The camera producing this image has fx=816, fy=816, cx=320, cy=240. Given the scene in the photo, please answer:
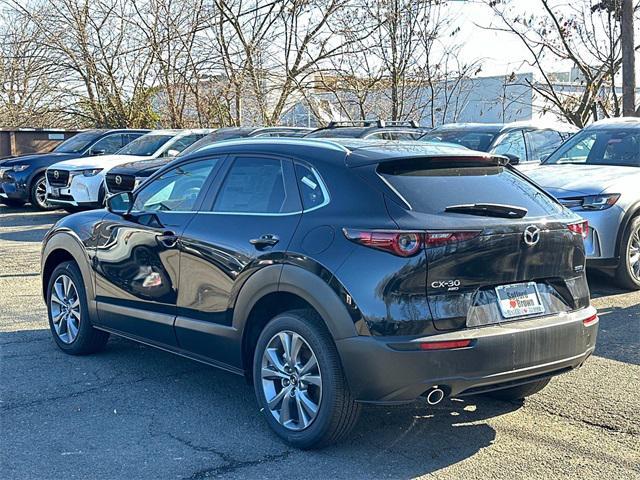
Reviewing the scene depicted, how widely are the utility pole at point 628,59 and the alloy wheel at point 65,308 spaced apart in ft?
33.9

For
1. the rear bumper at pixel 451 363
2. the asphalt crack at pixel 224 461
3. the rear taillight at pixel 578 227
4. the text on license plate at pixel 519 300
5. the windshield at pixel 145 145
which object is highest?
the windshield at pixel 145 145

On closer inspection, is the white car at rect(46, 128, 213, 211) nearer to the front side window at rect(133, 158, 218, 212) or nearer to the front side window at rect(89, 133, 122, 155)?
the front side window at rect(89, 133, 122, 155)

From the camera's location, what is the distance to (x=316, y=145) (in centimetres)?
509

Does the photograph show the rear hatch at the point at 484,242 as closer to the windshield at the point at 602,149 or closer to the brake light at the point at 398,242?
the brake light at the point at 398,242

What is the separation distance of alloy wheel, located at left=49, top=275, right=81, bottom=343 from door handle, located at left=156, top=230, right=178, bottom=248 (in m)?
1.34

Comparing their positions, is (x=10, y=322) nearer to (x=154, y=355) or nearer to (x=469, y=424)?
(x=154, y=355)

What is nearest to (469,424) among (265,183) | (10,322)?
(265,183)

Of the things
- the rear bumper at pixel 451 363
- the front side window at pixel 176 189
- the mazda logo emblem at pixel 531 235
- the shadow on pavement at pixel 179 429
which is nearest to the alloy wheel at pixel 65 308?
the shadow on pavement at pixel 179 429

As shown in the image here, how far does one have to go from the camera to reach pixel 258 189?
5.20 metres

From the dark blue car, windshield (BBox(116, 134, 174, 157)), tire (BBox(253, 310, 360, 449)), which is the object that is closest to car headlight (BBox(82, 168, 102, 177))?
windshield (BBox(116, 134, 174, 157))

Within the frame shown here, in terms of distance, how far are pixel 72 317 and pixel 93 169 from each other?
9447 millimetres

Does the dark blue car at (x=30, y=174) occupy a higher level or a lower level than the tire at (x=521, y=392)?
higher

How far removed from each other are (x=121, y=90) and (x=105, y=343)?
21758 mm

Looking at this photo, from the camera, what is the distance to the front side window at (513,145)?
11.9 metres
